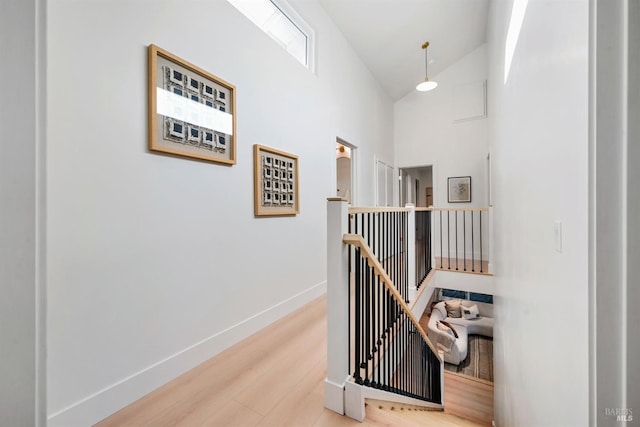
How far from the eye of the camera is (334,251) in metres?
1.57

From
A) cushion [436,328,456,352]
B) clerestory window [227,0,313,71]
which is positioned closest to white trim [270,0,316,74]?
clerestory window [227,0,313,71]

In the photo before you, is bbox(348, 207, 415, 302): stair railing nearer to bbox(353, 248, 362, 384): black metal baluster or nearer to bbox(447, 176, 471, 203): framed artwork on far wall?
bbox(353, 248, 362, 384): black metal baluster

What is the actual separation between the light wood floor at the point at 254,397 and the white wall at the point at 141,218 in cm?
12

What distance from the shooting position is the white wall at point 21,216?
42 cm

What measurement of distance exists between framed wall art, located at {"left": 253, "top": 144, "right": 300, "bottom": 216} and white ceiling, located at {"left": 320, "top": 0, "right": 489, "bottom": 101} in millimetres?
2442

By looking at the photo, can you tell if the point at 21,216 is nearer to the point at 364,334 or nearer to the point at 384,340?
the point at 364,334

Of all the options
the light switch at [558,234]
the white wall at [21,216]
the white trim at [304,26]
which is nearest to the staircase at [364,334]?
the light switch at [558,234]

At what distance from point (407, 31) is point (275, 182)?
11.9 ft

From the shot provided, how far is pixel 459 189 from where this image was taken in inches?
239

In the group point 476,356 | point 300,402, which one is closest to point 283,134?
point 300,402

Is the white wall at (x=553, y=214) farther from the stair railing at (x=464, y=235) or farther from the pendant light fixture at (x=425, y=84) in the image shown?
the stair railing at (x=464, y=235)

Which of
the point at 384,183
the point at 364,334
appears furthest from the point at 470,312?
the point at 364,334

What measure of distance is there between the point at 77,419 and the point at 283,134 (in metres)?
2.51

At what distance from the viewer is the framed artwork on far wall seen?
598 cm
